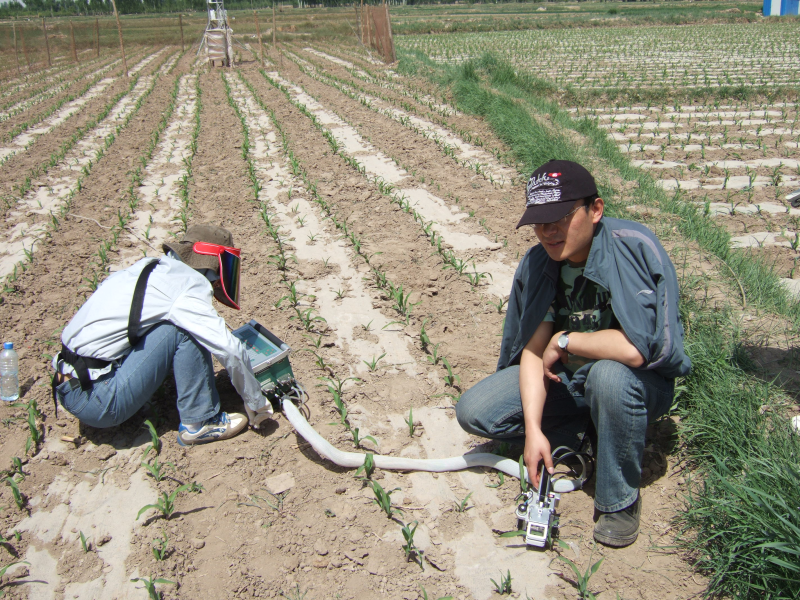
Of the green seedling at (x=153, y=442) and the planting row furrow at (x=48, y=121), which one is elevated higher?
the planting row furrow at (x=48, y=121)

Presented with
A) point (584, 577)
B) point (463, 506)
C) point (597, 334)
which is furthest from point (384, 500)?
point (597, 334)

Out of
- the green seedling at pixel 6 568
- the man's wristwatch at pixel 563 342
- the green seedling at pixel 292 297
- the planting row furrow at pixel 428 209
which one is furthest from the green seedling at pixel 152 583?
the planting row furrow at pixel 428 209

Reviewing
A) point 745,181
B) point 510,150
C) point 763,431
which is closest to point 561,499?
point 763,431

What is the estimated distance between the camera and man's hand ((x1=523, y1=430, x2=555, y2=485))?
2.39 m

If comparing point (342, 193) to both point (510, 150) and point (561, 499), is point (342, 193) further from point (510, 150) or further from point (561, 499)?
point (561, 499)

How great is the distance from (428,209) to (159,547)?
13.4 ft

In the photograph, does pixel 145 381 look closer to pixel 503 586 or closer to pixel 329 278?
pixel 503 586

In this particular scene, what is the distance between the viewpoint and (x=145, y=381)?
2.90 metres

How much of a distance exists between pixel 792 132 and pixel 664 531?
7858 mm

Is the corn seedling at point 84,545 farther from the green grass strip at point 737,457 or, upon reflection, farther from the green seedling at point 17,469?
the green grass strip at point 737,457

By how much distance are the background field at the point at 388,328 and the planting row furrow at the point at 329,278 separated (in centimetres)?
3

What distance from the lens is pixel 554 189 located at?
7.54ft

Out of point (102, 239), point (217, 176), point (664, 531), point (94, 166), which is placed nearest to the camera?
point (664, 531)

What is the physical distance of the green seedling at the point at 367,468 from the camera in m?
2.77
